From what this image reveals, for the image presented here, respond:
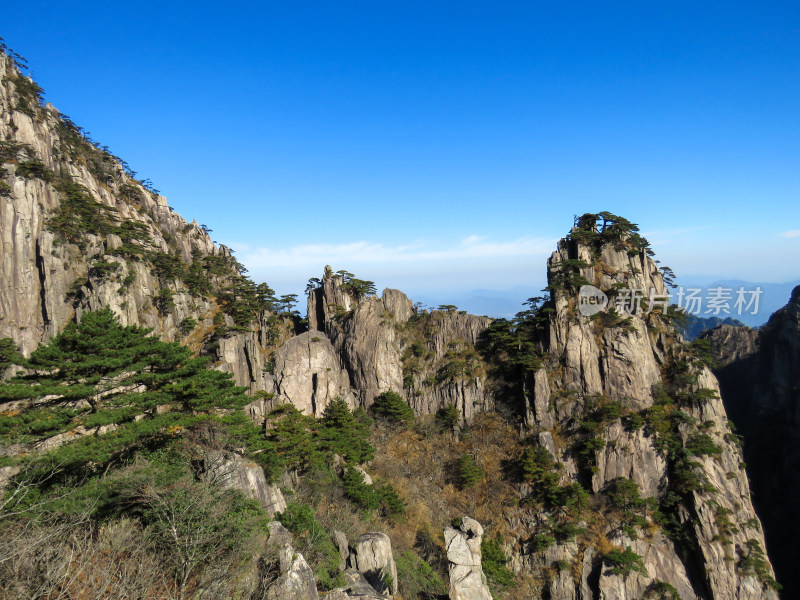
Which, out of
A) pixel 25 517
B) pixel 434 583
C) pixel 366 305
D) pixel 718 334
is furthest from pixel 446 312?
pixel 718 334

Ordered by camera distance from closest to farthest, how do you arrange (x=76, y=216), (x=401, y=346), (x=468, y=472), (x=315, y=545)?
(x=315, y=545) → (x=468, y=472) → (x=76, y=216) → (x=401, y=346)

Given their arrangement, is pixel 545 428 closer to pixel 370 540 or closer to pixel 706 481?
pixel 706 481

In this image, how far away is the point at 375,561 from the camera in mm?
20406

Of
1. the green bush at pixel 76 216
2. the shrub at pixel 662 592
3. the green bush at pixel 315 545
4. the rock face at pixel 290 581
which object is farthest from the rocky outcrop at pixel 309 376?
the shrub at pixel 662 592

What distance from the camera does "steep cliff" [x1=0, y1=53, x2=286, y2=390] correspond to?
1425 inches

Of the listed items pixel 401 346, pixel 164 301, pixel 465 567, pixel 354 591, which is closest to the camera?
pixel 354 591

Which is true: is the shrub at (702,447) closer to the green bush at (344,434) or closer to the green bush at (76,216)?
the green bush at (344,434)

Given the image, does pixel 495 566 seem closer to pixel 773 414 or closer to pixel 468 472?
pixel 468 472

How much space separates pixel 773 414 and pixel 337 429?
191 feet

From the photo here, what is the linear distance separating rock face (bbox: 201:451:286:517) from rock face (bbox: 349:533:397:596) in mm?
5003

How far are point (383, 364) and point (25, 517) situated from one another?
102ft

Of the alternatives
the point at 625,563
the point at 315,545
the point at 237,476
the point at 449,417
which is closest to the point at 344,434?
the point at 449,417

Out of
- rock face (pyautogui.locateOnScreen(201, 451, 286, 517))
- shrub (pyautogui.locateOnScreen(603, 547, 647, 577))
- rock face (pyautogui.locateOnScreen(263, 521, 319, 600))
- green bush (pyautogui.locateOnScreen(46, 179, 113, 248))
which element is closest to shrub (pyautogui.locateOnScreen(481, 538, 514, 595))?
shrub (pyautogui.locateOnScreen(603, 547, 647, 577))

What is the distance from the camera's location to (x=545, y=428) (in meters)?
35.5
